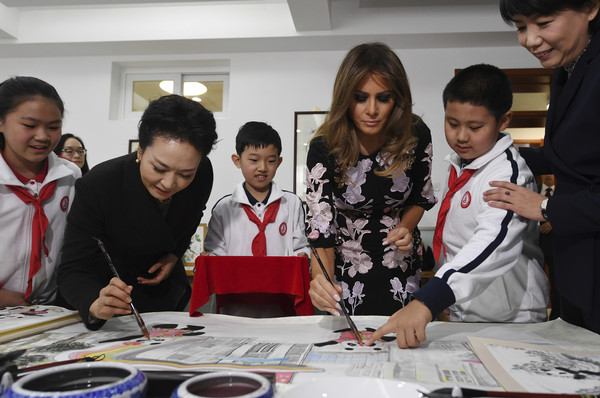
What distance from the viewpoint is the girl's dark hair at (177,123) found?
1254mm

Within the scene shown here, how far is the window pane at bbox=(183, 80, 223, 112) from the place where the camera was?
435cm

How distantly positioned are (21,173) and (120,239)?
0.40 meters

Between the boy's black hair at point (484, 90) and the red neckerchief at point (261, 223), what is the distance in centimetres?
113

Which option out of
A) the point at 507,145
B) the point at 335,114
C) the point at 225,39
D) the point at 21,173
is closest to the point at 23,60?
the point at 225,39

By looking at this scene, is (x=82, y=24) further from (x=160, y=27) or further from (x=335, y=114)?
(x=335, y=114)

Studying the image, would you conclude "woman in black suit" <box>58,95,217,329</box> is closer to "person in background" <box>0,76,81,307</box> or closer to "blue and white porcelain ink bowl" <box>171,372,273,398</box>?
"person in background" <box>0,76,81,307</box>

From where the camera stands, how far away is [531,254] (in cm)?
130

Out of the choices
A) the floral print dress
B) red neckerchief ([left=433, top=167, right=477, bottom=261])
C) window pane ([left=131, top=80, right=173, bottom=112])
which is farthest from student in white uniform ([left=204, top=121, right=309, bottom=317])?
window pane ([left=131, top=80, right=173, bottom=112])

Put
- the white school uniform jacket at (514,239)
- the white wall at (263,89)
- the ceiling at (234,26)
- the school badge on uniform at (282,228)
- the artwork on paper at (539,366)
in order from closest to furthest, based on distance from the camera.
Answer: the artwork on paper at (539,366)
the white school uniform jacket at (514,239)
the school badge on uniform at (282,228)
the ceiling at (234,26)
the white wall at (263,89)

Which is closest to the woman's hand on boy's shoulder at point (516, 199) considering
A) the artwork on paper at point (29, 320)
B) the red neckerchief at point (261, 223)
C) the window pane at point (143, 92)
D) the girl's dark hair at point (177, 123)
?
the girl's dark hair at point (177, 123)

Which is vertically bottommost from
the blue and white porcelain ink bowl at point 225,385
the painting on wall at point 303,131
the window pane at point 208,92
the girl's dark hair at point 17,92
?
the blue and white porcelain ink bowl at point 225,385

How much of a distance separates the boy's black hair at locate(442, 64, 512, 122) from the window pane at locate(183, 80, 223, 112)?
3260 mm

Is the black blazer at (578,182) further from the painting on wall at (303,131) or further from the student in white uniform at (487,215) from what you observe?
the painting on wall at (303,131)

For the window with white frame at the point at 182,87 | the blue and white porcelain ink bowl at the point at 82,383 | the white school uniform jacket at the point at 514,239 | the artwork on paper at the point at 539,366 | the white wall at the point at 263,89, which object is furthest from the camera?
the window with white frame at the point at 182,87
